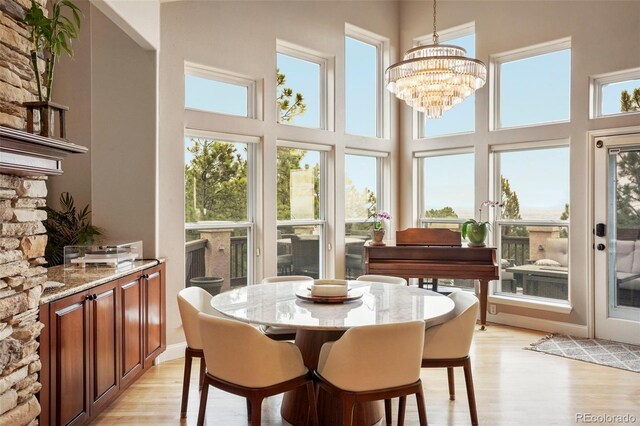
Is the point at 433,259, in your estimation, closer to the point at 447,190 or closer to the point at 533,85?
the point at 447,190

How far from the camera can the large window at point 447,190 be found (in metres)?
5.81

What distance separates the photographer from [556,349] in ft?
14.7

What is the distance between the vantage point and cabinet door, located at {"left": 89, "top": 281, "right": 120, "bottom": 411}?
9.50ft

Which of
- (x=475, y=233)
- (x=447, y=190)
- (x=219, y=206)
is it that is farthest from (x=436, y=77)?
(x=447, y=190)

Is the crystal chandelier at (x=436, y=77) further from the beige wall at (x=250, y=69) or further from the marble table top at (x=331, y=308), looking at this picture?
the beige wall at (x=250, y=69)

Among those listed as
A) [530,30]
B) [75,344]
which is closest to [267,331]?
[75,344]

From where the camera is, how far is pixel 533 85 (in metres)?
5.32

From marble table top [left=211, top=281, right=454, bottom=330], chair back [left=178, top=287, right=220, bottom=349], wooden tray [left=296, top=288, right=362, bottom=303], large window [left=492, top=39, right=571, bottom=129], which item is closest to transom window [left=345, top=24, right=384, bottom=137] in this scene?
large window [left=492, top=39, right=571, bottom=129]

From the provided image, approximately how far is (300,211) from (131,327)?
240cm

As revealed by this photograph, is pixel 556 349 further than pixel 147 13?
Yes

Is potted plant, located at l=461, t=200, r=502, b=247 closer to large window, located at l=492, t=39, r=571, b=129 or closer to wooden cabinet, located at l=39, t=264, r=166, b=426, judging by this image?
large window, located at l=492, t=39, r=571, b=129

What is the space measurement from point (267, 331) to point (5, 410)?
1.63 meters

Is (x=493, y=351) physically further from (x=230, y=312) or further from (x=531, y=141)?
(x=230, y=312)

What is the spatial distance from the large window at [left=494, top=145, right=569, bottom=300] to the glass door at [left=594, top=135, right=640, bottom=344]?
36cm
